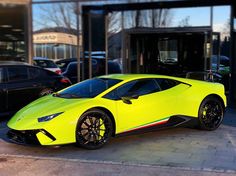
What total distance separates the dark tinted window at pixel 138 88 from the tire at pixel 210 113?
1120mm

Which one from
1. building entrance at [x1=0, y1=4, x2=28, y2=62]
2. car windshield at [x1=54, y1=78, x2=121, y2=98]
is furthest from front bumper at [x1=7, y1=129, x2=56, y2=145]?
building entrance at [x1=0, y1=4, x2=28, y2=62]

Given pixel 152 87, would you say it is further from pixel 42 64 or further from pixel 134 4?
pixel 42 64

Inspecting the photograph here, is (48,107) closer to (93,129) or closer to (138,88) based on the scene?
(93,129)

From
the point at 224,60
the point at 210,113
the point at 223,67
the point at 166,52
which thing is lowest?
the point at 210,113

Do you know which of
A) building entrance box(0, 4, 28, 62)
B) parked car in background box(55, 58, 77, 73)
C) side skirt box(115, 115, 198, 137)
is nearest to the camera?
side skirt box(115, 115, 198, 137)

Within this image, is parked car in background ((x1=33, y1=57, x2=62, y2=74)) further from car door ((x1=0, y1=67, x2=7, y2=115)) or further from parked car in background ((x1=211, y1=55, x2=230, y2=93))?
car door ((x1=0, y1=67, x2=7, y2=115))

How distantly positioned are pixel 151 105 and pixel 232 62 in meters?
6.51

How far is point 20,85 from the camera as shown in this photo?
32.9 ft

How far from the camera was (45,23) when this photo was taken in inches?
600

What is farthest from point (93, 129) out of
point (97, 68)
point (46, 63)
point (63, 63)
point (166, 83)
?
point (63, 63)

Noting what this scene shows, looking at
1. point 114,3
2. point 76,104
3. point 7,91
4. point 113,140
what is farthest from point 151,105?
point 114,3

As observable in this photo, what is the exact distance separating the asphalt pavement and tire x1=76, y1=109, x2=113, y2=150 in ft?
0.44

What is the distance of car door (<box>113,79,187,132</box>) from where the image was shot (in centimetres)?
719

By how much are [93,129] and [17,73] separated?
13.3 feet
